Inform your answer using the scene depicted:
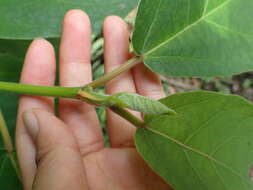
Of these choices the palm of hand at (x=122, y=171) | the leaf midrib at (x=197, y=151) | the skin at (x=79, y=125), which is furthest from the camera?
the palm of hand at (x=122, y=171)

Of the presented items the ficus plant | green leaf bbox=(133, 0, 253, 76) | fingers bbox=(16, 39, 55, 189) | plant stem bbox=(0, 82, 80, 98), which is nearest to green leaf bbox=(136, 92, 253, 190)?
the ficus plant

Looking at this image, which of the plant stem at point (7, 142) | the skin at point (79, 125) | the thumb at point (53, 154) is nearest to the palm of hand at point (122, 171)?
the skin at point (79, 125)

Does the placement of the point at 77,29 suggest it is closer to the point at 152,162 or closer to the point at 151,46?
the point at 151,46

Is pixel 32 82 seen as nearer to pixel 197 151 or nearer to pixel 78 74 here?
pixel 78 74

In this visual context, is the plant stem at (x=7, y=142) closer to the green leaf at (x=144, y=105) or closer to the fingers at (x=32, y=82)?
the fingers at (x=32, y=82)

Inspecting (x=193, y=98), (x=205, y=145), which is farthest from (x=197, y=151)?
(x=193, y=98)

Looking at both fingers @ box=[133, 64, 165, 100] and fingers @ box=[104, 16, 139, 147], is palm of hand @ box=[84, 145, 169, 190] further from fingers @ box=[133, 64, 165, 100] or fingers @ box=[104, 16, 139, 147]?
fingers @ box=[133, 64, 165, 100]

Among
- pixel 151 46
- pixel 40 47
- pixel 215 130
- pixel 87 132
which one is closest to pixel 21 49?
pixel 40 47
